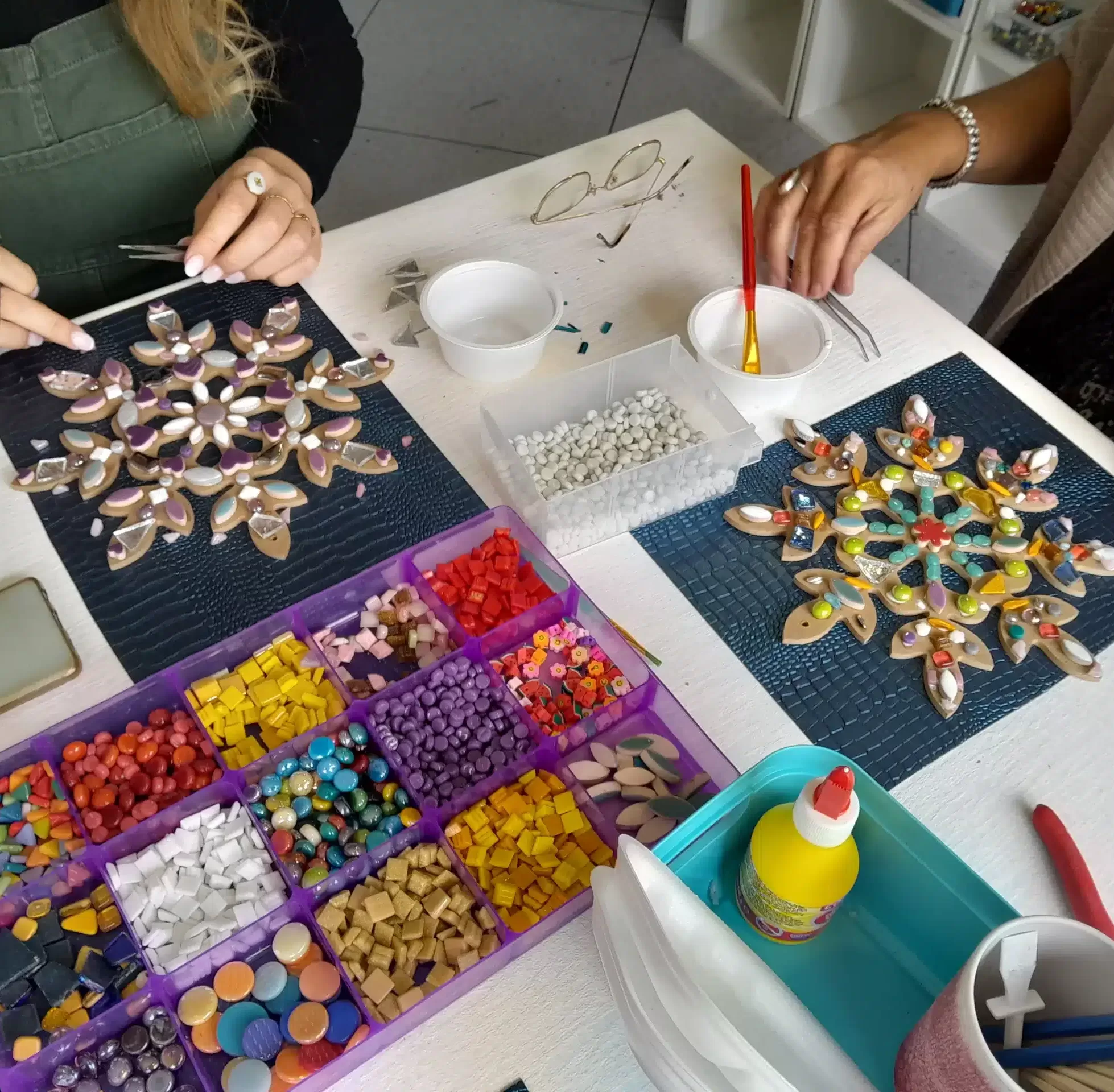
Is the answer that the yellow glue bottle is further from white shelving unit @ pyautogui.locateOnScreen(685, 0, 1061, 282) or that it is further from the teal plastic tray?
white shelving unit @ pyautogui.locateOnScreen(685, 0, 1061, 282)

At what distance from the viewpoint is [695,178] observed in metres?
1.05

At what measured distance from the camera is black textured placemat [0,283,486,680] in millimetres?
704

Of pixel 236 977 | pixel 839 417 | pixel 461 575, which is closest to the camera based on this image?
pixel 236 977

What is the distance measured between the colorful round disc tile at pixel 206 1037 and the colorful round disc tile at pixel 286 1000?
0.10 ft

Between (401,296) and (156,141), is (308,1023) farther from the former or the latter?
(156,141)

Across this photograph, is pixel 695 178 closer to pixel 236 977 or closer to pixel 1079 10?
pixel 236 977

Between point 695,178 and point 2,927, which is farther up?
point 695,178

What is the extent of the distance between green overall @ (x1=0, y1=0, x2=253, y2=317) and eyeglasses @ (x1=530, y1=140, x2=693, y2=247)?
1.09ft

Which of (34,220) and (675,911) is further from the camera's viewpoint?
(34,220)

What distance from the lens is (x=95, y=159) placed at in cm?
96

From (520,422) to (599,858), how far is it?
0.36 metres

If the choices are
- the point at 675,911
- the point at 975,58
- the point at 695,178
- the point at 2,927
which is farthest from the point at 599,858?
the point at 975,58

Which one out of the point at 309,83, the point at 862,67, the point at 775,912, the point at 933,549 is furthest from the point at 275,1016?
the point at 862,67

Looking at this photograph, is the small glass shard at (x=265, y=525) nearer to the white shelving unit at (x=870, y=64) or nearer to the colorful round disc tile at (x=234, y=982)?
the colorful round disc tile at (x=234, y=982)
